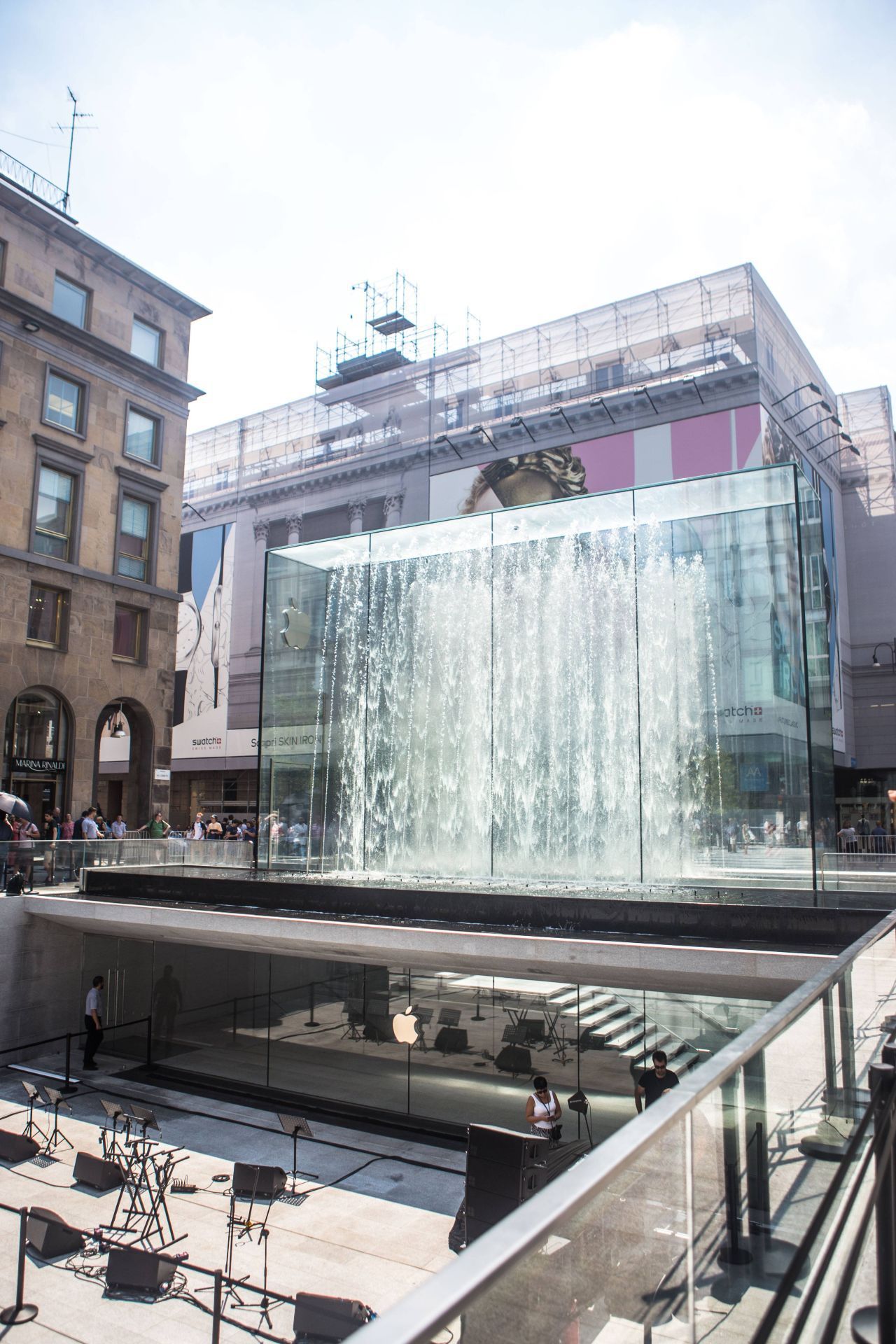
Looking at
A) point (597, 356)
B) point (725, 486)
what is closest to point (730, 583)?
point (725, 486)

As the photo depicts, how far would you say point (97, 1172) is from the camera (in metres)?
13.0

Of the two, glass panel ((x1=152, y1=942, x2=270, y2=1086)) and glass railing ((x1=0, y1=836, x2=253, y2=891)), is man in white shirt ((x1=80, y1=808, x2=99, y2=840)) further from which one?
glass panel ((x1=152, y1=942, x2=270, y2=1086))

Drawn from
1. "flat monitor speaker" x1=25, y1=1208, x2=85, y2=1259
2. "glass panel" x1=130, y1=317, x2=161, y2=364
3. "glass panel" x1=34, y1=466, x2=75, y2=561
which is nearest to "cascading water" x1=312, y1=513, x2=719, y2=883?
"flat monitor speaker" x1=25, y1=1208, x2=85, y2=1259

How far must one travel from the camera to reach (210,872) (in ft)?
64.9

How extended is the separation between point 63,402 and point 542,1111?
27144mm

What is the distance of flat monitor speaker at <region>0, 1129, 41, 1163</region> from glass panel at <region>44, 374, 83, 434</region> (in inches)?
887

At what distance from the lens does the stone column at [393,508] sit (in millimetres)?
50906

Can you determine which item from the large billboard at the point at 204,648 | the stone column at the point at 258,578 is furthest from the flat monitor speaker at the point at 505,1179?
the large billboard at the point at 204,648

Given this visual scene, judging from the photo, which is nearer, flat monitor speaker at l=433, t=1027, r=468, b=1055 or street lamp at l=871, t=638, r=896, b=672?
flat monitor speaker at l=433, t=1027, r=468, b=1055

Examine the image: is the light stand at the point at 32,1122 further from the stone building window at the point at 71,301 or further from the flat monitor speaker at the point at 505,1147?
the stone building window at the point at 71,301

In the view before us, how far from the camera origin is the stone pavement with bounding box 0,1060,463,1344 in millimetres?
9828

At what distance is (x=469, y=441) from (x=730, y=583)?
108 feet

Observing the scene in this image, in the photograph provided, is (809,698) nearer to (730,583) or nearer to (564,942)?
(730,583)

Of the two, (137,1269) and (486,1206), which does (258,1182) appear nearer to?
(137,1269)
